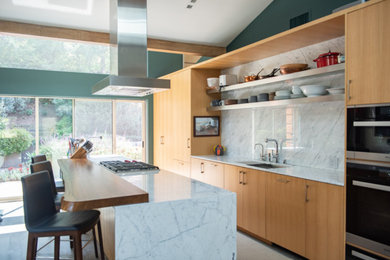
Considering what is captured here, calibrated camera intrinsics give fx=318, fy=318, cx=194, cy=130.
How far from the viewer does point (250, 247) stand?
12.4 feet

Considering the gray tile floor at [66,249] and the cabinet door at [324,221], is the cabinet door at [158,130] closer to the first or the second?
the gray tile floor at [66,249]

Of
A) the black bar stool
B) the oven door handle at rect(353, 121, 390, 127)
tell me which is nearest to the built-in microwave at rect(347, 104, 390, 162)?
→ the oven door handle at rect(353, 121, 390, 127)

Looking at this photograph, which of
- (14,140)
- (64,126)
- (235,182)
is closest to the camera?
(235,182)

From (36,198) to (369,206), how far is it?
2.72 metres

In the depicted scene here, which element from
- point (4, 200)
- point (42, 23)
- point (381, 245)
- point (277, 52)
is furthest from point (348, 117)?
point (4, 200)

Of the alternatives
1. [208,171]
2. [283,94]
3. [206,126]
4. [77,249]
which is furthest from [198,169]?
[77,249]

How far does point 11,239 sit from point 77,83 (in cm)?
356

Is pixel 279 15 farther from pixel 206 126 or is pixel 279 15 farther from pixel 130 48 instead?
pixel 130 48

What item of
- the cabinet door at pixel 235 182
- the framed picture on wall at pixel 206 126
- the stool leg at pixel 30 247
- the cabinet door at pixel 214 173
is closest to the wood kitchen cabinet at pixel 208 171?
the cabinet door at pixel 214 173

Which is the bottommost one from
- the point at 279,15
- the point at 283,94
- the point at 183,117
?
the point at 183,117

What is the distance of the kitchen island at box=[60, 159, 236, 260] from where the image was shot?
Answer: 2.20 m

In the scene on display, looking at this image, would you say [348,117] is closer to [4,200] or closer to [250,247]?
[250,247]

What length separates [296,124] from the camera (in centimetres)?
419

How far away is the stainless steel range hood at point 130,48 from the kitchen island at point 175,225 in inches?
52.5
